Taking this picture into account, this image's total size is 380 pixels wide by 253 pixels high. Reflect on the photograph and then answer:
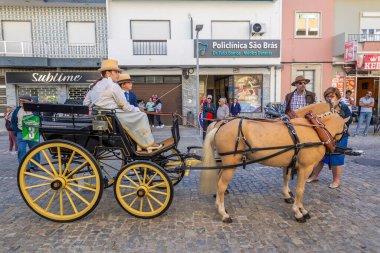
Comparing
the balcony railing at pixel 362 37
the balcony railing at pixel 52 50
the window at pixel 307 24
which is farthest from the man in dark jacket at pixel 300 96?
the balcony railing at pixel 362 37

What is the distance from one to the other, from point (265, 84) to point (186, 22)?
5.46 metres

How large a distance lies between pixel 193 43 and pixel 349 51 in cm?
807

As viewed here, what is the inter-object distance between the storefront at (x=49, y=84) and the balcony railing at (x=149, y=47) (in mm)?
2542

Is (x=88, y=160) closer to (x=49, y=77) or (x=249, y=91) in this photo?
(x=49, y=77)

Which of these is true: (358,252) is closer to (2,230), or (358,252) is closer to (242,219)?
(242,219)

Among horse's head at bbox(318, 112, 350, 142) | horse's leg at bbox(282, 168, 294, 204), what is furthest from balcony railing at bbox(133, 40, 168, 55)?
horse's head at bbox(318, 112, 350, 142)

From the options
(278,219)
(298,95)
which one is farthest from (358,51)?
(278,219)

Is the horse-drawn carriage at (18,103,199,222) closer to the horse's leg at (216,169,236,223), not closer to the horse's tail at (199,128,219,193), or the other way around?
the horse's tail at (199,128,219,193)

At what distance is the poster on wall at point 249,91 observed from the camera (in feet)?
48.1

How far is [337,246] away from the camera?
114 inches

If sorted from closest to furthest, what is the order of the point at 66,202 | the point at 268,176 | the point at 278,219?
the point at 278,219
the point at 66,202
the point at 268,176

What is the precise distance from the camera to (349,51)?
44.4ft

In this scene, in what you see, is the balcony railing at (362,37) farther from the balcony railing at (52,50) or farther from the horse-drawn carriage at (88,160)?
the horse-drawn carriage at (88,160)

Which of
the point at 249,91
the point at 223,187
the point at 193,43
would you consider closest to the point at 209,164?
the point at 223,187
